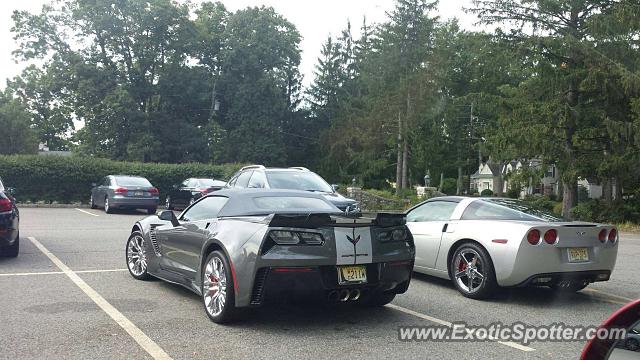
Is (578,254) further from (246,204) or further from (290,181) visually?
(290,181)

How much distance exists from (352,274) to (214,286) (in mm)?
1400

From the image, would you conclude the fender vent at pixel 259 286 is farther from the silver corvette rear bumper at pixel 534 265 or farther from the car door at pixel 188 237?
the silver corvette rear bumper at pixel 534 265

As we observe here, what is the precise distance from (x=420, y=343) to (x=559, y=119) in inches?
900

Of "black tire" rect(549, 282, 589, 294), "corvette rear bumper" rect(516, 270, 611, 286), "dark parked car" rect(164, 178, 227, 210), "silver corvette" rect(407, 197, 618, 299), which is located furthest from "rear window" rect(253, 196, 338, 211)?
"dark parked car" rect(164, 178, 227, 210)

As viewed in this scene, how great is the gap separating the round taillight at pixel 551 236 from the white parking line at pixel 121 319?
14.9 ft

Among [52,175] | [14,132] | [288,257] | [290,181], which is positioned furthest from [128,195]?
[14,132]

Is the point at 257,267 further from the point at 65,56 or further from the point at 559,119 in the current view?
the point at 65,56

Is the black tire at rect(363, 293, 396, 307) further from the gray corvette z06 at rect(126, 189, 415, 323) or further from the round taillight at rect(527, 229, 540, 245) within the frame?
the round taillight at rect(527, 229, 540, 245)

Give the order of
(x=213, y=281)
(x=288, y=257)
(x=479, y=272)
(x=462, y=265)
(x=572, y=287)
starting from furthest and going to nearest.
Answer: (x=572, y=287)
(x=462, y=265)
(x=479, y=272)
(x=213, y=281)
(x=288, y=257)

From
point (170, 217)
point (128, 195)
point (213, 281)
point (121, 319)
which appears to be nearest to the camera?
point (121, 319)

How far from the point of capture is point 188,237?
6.52 meters

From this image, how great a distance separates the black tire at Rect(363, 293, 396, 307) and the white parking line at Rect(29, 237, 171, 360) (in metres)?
2.38

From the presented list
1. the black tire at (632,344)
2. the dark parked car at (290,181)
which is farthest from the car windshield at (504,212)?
the dark parked car at (290,181)

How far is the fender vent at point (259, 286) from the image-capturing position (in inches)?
209
